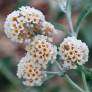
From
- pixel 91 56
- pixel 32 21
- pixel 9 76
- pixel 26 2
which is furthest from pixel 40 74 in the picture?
pixel 91 56

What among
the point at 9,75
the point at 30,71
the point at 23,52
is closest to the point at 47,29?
the point at 30,71

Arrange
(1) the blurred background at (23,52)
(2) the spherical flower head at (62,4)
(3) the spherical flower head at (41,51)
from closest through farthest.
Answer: (3) the spherical flower head at (41,51) → (2) the spherical flower head at (62,4) → (1) the blurred background at (23,52)

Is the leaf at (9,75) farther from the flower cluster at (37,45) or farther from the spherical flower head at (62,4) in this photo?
the flower cluster at (37,45)

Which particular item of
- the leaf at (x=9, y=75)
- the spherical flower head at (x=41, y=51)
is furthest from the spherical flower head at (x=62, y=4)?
the leaf at (x=9, y=75)

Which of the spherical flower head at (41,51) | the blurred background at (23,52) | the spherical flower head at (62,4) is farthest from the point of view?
the blurred background at (23,52)

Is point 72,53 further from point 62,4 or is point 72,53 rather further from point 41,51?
point 62,4

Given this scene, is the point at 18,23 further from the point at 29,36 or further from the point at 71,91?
the point at 71,91

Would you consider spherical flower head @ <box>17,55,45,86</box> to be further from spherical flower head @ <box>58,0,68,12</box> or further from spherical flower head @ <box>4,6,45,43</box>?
spherical flower head @ <box>58,0,68,12</box>
